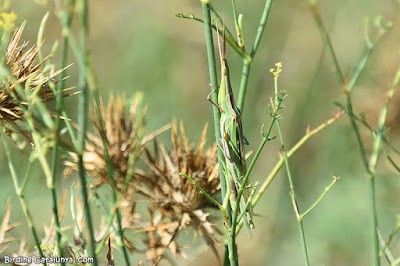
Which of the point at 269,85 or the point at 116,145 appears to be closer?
the point at 116,145

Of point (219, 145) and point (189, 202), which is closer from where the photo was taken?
point (219, 145)

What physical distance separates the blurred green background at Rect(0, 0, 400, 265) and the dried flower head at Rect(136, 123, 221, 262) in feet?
5.74

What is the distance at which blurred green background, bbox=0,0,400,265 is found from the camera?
10.4ft

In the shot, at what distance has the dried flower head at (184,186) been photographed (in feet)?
4.74

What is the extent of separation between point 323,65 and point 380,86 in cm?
135

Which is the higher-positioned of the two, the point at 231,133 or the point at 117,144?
the point at 231,133

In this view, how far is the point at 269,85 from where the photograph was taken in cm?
353

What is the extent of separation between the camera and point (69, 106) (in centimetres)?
336

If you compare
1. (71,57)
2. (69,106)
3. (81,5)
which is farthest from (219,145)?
(71,57)

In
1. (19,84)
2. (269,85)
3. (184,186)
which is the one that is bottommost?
(184,186)

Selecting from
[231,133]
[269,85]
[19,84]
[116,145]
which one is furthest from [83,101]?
[269,85]

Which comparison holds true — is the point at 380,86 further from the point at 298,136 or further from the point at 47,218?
the point at 47,218

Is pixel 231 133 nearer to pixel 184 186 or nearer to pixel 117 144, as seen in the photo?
pixel 184 186

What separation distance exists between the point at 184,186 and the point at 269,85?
2.18 m
